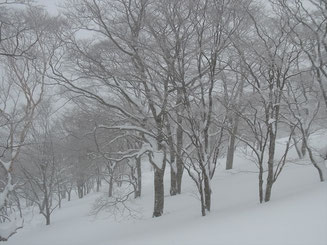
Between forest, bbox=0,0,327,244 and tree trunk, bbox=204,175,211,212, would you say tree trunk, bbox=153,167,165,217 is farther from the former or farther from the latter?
tree trunk, bbox=204,175,211,212

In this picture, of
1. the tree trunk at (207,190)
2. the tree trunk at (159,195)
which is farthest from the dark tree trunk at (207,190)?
the tree trunk at (159,195)

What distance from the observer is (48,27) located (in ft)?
33.0

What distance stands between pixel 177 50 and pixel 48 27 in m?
5.12

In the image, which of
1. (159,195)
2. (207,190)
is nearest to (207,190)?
(207,190)

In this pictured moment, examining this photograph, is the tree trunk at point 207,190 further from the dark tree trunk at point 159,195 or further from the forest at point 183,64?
the dark tree trunk at point 159,195

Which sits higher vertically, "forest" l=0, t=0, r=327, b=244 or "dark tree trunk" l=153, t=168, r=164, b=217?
"forest" l=0, t=0, r=327, b=244

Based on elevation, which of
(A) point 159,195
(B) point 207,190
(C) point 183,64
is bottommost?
(A) point 159,195

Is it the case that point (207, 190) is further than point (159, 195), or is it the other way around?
point (159, 195)

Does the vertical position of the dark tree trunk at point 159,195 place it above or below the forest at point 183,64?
below

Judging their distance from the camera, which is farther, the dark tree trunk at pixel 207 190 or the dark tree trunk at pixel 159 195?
the dark tree trunk at pixel 159 195

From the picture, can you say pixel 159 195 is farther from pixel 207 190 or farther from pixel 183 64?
pixel 183 64

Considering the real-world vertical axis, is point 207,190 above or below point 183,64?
below

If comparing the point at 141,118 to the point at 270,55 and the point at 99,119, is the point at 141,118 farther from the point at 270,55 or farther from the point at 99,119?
the point at 270,55

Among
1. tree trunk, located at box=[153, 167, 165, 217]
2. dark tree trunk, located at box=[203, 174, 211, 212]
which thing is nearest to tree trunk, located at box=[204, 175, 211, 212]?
dark tree trunk, located at box=[203, 174, 211, 212]
